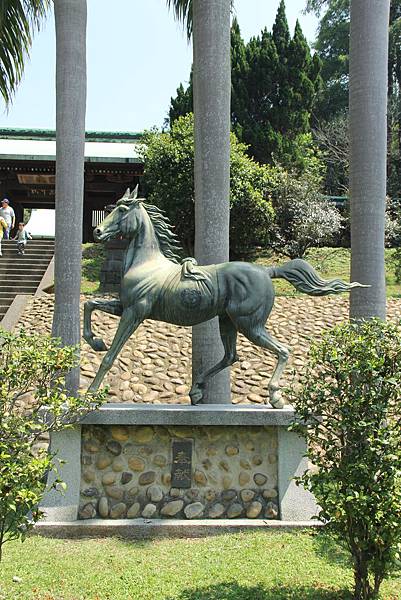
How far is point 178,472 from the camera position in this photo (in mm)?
5969

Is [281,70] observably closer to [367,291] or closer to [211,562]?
[367,291]

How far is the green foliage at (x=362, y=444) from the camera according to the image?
3744 millimetres

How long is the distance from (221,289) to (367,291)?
1.67 metres

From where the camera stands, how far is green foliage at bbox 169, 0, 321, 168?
80.7 ft

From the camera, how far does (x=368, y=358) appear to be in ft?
13.1

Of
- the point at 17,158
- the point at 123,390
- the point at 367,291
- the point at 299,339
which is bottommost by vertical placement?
the point at 123,390

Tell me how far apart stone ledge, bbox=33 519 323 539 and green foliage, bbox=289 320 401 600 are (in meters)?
1.87

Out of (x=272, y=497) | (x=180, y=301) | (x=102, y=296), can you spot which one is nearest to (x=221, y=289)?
(x=180, y=301)

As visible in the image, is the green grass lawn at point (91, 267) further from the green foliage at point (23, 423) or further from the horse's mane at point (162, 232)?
the green foliage at point (23, 423)

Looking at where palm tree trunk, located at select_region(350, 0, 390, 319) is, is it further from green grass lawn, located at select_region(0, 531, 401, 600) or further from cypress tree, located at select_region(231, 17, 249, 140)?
cypress tree, located at select_region(231, 17, 249, 140)

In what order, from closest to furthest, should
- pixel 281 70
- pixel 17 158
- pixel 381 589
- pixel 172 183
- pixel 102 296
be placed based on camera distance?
pixel 381 589
pixel 102 296
pixel 172 183
pixel 17 158
pixel 281 70

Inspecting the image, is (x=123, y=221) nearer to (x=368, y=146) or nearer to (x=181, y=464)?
(x=181, y=464)

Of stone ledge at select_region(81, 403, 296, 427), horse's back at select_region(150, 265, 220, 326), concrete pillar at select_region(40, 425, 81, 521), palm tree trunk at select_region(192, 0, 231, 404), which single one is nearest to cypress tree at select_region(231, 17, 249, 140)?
palm tree trunk at select_region(192, 0, 231, 404)

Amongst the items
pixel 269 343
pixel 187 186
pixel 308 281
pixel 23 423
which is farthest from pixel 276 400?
pixel 187 186
